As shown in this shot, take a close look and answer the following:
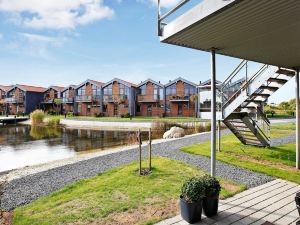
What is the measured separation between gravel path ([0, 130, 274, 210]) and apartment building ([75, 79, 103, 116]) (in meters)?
46.2

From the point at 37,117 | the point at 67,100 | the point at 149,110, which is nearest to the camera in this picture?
the point at 37,117

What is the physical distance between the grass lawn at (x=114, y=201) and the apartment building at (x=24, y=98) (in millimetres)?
66326

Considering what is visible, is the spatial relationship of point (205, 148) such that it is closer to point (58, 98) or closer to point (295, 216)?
point (295, 216)

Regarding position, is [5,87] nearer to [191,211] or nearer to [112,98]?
[112,98]

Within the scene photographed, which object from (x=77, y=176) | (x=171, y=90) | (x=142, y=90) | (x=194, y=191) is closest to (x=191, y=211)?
(x=194, y=191)

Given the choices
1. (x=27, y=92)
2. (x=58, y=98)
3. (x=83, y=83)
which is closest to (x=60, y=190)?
(x=83, y=83)

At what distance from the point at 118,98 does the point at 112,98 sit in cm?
185

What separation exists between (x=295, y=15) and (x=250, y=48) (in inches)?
93.3

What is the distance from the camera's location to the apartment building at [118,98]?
181ft

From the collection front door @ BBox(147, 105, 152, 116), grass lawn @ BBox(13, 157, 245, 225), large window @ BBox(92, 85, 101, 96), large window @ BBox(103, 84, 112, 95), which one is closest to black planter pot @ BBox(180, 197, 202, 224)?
grass lawn @ BBox(13, 157, 245, 225)

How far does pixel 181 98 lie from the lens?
163 feet

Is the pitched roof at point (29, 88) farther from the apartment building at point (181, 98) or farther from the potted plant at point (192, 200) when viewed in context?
the potted plant at point (192, 200)

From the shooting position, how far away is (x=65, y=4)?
17.9 meters

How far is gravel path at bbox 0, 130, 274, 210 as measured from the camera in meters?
7.95
